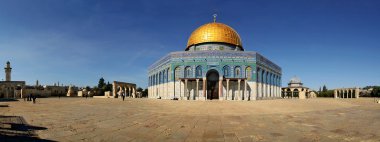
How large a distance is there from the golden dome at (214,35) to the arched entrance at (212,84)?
6.32 meters

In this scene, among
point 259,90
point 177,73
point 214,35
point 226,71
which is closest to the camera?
point 226,71

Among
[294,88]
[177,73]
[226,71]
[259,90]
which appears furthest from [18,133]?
[294,88]

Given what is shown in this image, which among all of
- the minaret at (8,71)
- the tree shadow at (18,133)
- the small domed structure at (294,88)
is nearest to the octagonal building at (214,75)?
the tree shadow at (18,133)

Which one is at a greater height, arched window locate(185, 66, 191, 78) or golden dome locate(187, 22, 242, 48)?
Answer: golden dome locate(187, 22, 242, 48)

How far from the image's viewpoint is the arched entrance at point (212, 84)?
129ft

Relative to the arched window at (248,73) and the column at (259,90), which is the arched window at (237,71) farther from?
the column at (259,90)

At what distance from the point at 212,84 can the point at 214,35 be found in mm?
8724

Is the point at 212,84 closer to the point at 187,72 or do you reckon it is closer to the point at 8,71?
the point at 187,72

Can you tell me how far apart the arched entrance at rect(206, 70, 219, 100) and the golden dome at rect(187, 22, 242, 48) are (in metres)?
6.32

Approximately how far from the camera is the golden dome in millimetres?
43281

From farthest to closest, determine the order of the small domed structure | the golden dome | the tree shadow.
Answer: the small domed structure
the golden dome
the tree shadow

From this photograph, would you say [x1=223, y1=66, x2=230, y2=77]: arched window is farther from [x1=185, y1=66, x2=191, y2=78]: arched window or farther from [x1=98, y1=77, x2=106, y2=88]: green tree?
[x1=98, y1=77, x2=106, y2=88]: green tree

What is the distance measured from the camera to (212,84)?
39.9 metres

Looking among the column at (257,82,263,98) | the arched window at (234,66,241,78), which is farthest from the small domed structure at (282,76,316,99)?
the arched window at (234,66,241,78)
